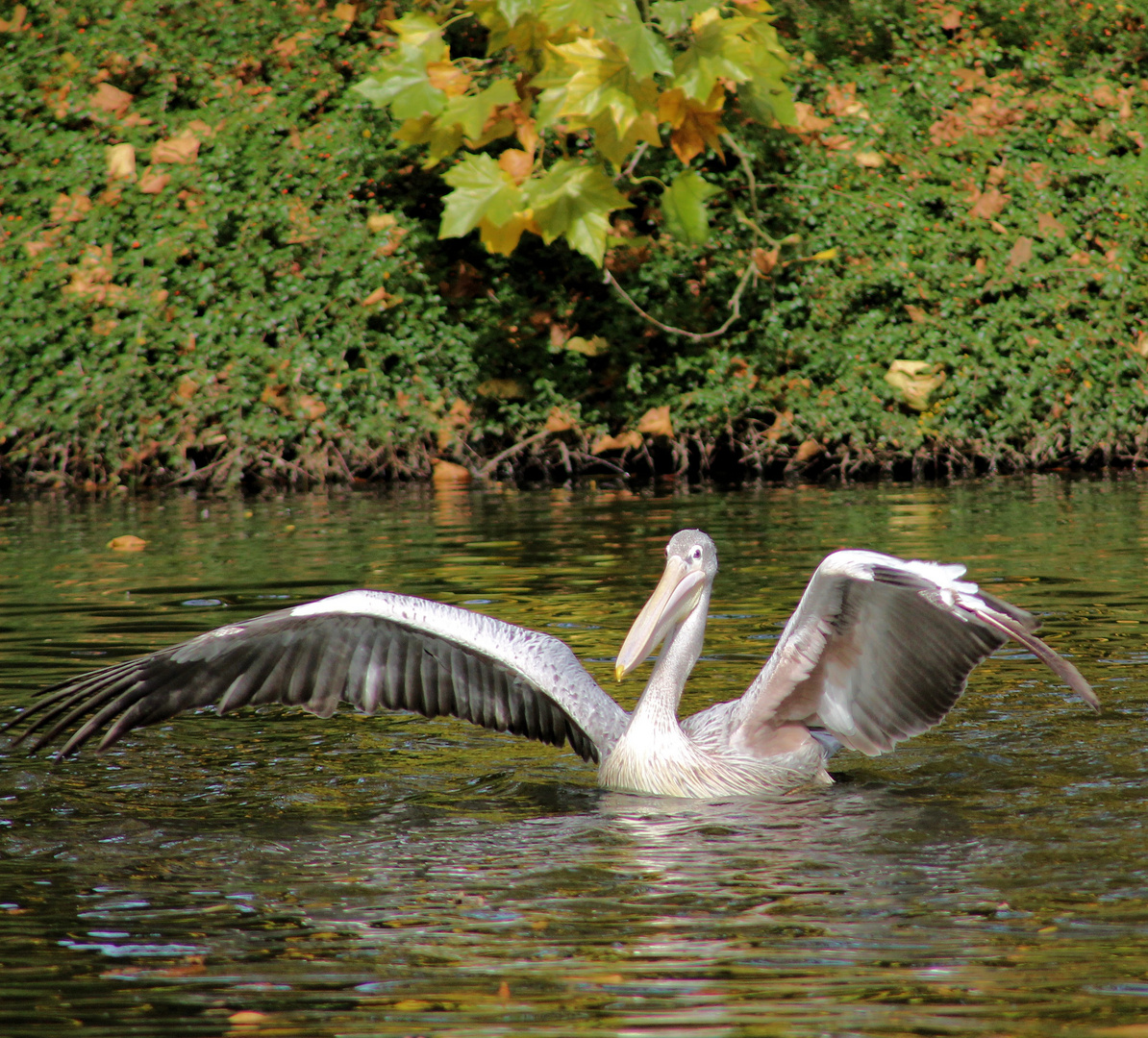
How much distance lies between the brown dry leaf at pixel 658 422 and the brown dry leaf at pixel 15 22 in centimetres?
549

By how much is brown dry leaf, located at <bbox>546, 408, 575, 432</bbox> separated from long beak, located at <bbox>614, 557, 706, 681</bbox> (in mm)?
7392

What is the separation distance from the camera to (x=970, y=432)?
12.5 meters

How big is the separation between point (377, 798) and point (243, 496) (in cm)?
803

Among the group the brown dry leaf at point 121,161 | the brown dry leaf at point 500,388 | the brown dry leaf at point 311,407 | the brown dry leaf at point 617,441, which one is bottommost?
the brown dry leaf at point 617,441

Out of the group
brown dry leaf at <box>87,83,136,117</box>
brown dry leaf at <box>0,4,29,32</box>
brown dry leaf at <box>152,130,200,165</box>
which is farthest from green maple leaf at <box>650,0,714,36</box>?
brown dry leaf at <box>0,4,29,32</box>

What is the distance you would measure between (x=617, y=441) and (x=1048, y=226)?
3.55 m

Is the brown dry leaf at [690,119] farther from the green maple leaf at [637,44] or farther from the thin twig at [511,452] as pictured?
the thin twig at [511,452]

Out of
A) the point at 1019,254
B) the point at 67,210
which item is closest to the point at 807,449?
the point at 1019,254

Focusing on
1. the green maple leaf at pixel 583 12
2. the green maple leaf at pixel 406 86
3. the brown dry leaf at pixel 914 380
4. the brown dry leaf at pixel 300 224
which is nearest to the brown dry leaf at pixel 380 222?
the brown dry leaf at pixel 300 224

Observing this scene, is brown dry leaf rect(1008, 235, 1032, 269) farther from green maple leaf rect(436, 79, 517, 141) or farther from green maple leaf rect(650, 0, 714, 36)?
green maple leaf rect(436, 79, 517, 141)

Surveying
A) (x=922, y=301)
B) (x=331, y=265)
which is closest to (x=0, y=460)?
(x=331, y=265)

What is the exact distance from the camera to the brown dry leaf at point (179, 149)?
1232 centimetres

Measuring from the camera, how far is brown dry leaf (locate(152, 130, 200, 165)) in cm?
1232

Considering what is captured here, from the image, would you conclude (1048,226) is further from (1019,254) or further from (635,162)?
(635,162)
